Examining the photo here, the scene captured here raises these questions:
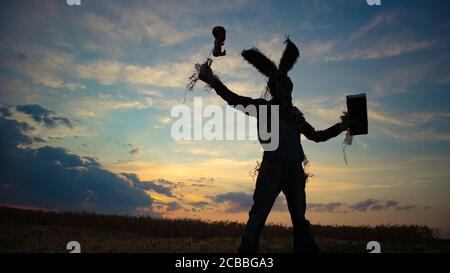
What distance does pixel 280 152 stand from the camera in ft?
19.0

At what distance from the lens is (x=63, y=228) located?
41.4 feet

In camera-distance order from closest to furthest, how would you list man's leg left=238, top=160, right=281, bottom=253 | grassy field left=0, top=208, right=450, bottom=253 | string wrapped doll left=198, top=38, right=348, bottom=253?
man's leg left=238, top=160, right=281, bottom=253 < string wrapped doll left=198, top=38, right=348, bottom=253 < grassy field left=0, top=208, right=450, bottom=253

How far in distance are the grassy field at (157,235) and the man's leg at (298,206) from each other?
2.14 metres

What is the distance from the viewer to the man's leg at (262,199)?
545 centimetres

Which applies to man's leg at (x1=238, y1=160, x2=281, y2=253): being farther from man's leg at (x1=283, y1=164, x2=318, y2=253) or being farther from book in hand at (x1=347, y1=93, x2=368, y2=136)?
book in hand at (x1=347, y1=93, x2=368, y2=136)

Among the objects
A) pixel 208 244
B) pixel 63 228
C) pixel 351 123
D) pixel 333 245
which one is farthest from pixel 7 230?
pixel 351 123

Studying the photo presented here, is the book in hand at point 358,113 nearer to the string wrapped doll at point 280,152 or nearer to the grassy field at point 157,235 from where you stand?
the string wrapped doll at point 280,152

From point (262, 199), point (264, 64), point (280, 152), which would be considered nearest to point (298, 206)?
point (262, 199)

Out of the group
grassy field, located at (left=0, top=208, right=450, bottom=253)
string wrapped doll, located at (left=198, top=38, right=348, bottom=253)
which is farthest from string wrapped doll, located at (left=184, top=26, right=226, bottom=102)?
grassy field, located at (left=0, top=208, right=450, bottom=253)

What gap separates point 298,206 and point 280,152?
77 cm

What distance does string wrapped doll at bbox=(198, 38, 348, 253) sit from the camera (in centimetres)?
562

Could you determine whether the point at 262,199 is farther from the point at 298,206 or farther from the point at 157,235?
the point at 157,235

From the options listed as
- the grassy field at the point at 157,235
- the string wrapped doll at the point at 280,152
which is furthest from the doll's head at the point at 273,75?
the grassy field at the point at 157,235
